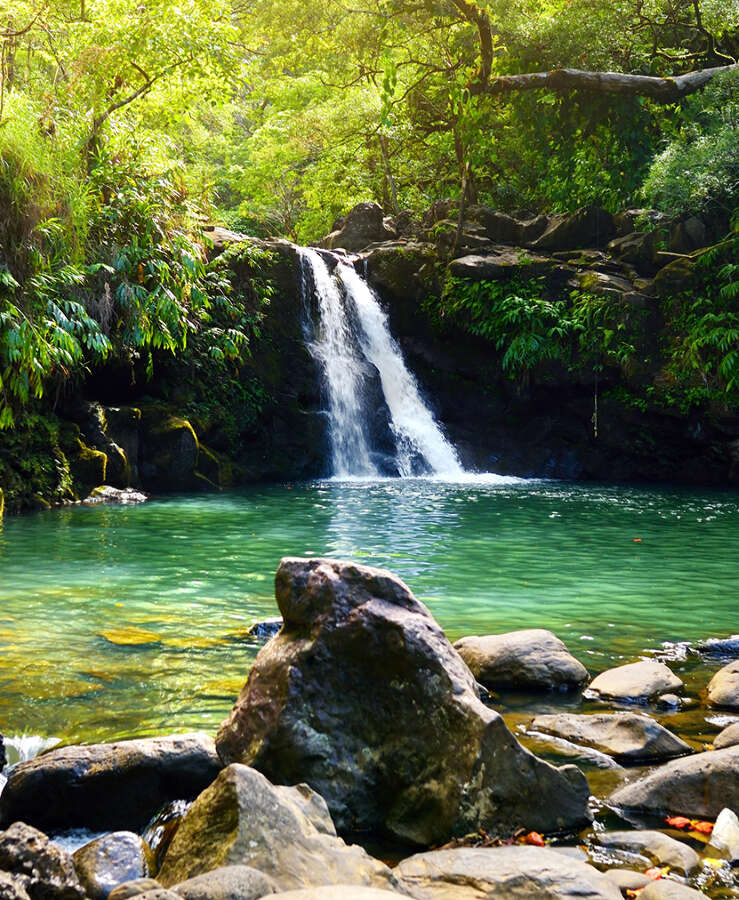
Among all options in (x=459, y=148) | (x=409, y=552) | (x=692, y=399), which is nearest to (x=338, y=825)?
(x=409, y=552)

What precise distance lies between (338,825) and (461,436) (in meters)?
17.1

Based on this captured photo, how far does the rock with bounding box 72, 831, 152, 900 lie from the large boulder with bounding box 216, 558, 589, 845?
59 centimetres

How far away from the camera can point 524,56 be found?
22828mm

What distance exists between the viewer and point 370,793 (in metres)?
3.58

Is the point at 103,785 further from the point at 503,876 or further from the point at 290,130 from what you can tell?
the point at 290,130

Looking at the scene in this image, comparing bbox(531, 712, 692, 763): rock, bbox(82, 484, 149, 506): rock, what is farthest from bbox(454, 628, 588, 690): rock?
bbox(82, 484, 149, 506): rock

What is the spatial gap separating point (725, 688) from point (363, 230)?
19739mm

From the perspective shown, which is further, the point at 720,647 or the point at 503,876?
the point at 720,647

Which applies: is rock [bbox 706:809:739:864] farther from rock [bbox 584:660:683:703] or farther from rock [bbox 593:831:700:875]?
rock [bbox 584:660:683:703]

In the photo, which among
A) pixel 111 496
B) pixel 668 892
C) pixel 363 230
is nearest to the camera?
pixel 668 892

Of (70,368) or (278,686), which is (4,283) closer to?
(70,368)

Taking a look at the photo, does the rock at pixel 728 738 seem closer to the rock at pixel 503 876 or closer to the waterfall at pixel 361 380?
the rock at pixel 503 876

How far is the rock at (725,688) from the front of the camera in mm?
4770

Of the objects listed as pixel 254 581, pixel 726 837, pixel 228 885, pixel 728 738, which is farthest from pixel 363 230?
pixel 228 885
